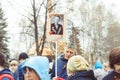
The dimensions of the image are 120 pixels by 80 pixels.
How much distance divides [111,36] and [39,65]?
65.4 m

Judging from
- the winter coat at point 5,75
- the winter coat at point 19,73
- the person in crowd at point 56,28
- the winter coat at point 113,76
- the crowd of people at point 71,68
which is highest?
the person in crowd at point 56,28

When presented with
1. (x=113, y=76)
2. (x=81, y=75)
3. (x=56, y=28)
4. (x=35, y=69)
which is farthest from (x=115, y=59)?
(x=56, y=28)

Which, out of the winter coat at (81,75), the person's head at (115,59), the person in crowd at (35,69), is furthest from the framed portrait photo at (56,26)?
the person in crowd at (35,69)

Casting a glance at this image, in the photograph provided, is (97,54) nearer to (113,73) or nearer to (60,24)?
(60,24)

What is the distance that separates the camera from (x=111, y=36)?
69750 millimetres

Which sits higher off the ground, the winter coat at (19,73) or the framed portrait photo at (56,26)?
the framed portrait photo at (56,26)

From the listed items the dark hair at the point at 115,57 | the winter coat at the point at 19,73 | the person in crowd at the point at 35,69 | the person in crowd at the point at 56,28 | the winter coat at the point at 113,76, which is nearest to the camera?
the person in crowd at the point at 35,69

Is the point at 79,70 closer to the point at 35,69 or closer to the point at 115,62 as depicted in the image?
the point at 115,62

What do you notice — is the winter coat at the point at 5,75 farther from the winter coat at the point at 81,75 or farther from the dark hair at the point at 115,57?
the dark hair at the point at 115,57

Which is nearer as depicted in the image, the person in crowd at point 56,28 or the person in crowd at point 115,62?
the person in crowd at point 115,62

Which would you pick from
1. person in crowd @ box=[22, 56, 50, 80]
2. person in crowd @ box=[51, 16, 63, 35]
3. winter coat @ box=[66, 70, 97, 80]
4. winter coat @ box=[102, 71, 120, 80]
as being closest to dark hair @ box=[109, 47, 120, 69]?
winter coat @ box=[102, 71, 120, 80]

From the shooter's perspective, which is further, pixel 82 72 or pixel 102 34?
pixel 102 34

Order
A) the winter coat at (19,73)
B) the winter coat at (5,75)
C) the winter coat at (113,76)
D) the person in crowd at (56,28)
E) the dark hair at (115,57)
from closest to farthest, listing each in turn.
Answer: the dark hair at (115,57)
the winter coat at (113,76)
the winter coat at (5,75)
the winter coat at (19,73)
the person in crowd at (56,28)

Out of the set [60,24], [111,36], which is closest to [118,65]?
[60,24]
